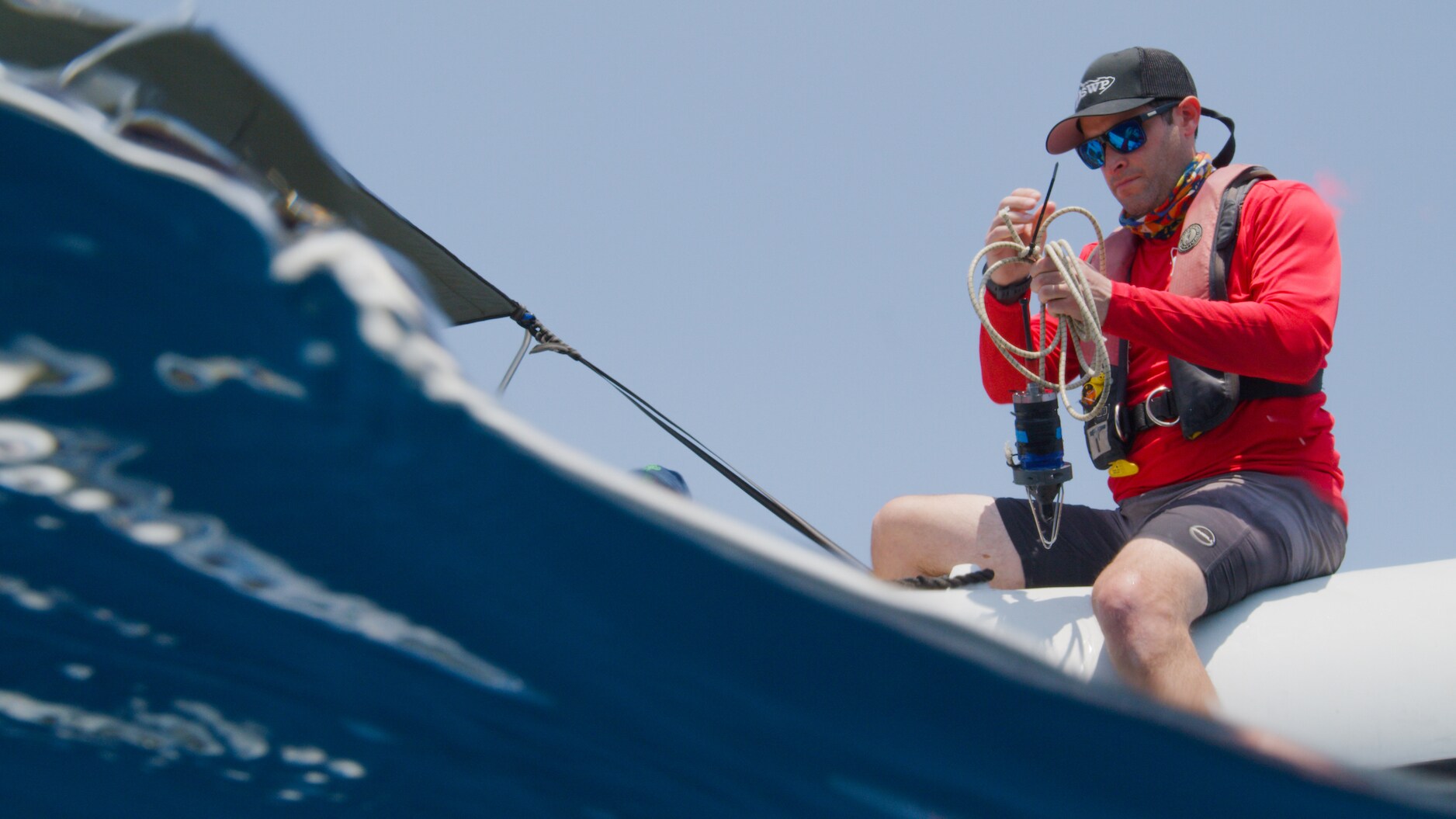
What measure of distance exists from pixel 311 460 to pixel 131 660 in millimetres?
368

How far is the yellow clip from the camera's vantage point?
196 cm

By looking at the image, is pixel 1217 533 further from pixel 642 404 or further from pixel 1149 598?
pixel 642 404

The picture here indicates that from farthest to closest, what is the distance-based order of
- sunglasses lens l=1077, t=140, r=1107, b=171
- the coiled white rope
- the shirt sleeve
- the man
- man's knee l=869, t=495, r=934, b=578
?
sunglasses lens l=1077, t=140, r=1107, b=171 → man's knee l=869, t=495, r=934, b=578 → the coiled white rope → the shirt sleeve → the man

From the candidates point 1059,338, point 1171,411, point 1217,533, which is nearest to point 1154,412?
point 1171,411

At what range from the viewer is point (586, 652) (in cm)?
76

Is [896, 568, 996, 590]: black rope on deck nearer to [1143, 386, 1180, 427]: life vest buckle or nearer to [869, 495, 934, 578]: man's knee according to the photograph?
[869, 495, 934, 578]: man's knee

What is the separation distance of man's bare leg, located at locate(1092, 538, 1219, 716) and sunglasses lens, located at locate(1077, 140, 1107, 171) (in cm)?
94

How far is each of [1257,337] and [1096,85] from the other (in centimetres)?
71

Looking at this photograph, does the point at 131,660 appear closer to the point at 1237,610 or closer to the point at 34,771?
the point at 34,771

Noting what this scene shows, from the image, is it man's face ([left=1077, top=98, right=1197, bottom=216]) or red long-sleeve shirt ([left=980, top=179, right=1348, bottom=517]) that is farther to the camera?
man's face ([left=1077, top=98, right=1197, bottom=216])

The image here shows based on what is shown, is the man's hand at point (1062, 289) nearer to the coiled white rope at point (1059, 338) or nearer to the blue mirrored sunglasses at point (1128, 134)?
the coiled white rope at point (1059, 338)

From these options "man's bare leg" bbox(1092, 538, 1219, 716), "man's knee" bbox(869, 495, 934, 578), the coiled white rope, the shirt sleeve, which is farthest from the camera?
"man's knee" bbox(869, 495, 934, 578)

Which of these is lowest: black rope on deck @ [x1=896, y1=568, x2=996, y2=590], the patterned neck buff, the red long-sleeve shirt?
black rope on deck @ [x1=896, y1=568, x2=996, y2=590]

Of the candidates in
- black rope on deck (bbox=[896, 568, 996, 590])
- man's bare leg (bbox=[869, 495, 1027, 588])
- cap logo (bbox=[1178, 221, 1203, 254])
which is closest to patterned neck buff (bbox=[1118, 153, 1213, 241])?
cap logo (bbox=[1178, 221, 1203, 254])
